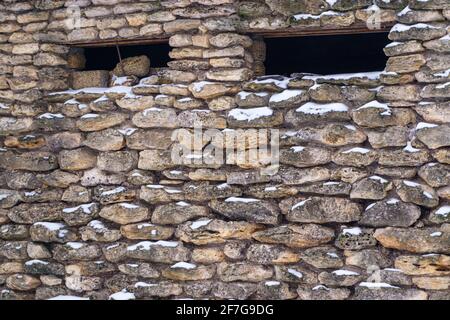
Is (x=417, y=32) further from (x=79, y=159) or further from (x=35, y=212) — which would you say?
(x=35, y=212)

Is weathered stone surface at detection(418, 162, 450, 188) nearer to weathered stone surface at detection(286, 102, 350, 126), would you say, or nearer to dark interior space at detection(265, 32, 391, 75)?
weathered stone surface at detection(286, 102, 350, 126)

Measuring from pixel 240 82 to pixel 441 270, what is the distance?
5.92 feet

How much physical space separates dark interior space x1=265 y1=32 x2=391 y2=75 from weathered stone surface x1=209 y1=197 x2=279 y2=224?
5.42ft

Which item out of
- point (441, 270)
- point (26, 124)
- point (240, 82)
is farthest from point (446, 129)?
point (26, 124)

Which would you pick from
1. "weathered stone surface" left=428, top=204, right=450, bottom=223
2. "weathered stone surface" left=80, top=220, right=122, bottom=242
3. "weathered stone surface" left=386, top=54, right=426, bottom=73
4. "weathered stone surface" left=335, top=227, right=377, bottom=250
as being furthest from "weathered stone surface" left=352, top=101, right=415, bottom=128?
"weathered stone surface" left=80, top=220, right=122, bottom=242

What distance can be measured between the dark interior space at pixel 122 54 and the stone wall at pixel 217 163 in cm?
68

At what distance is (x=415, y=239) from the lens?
4398 mm

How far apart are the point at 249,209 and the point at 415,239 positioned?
109 centimetres

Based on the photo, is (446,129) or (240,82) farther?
(240,82)

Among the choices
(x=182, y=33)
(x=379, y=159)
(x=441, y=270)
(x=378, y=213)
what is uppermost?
(x=182, y=33)

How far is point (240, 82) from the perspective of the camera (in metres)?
4.87

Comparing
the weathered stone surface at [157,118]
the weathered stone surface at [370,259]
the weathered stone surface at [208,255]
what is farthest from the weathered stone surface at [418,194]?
the weathered stone surface at [157,118]

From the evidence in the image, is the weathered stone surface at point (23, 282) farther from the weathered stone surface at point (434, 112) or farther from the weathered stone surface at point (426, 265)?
the weathered stone surface at point (434, 112)
